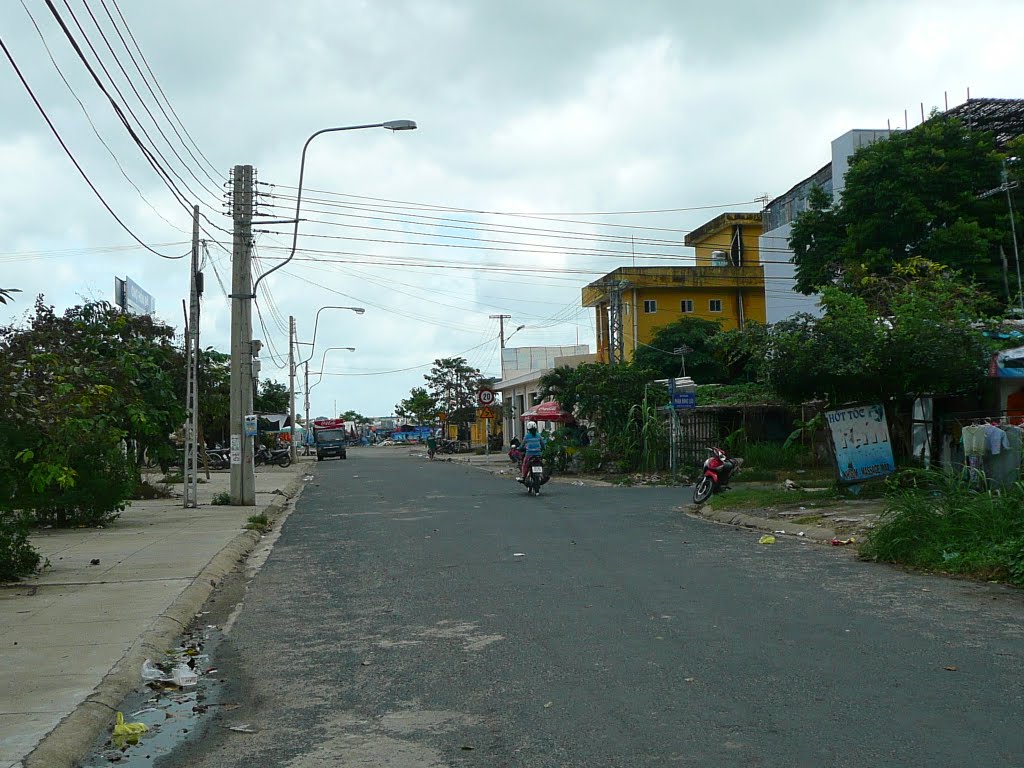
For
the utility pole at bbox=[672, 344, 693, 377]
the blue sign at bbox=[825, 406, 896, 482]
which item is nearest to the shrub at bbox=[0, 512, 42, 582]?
the blue sign at bbox=[825, 406, 896, 482]

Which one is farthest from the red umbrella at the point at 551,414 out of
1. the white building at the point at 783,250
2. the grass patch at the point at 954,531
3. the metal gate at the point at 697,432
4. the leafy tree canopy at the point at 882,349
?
the grass patch at the point at 954,531

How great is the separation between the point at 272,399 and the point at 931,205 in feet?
185

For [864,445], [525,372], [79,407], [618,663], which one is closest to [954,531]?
[618,663]

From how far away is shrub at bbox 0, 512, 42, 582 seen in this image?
11844 mm

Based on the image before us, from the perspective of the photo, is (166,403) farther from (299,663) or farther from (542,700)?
(542,700)

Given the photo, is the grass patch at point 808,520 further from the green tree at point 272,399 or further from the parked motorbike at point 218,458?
the green tree at point 272,399

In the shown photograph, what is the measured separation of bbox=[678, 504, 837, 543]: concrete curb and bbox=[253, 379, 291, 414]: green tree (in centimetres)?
6045

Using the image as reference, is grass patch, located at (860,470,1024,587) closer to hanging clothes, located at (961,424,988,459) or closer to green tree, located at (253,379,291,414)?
hanging clothes, located at (961,424,988,459)

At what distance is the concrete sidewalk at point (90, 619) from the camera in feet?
20.2

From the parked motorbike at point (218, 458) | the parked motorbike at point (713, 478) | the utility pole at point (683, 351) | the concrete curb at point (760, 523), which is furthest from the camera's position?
the parked motorbike at point (218, 458)

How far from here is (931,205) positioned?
31.9m

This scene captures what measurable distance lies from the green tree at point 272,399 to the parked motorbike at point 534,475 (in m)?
53.6

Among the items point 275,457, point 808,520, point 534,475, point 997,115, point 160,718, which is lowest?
point 160,718

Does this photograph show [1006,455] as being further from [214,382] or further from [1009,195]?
[214,382]
